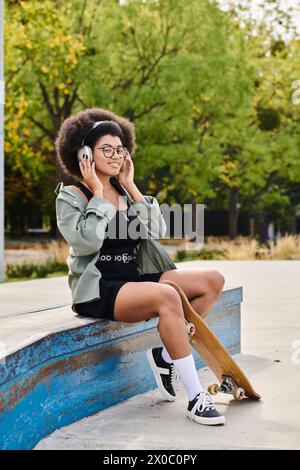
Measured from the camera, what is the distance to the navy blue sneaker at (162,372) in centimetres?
515

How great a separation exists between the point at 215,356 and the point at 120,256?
82 centimetres

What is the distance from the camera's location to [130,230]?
5.14 metres

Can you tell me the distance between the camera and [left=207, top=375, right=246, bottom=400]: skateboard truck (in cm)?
511

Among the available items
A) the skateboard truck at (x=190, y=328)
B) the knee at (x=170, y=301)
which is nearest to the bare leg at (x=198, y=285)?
the skateboard truck at (x=190, y=328)

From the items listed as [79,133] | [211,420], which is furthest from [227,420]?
[79,133]

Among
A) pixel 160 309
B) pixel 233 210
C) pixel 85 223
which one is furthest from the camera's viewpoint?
pixel 233 210

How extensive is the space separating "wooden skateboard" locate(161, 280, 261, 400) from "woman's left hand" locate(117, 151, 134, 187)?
2.42 ft

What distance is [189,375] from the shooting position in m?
4.64

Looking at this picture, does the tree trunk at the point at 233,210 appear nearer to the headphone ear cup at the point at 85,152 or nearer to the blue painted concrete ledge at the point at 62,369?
the blue painted concrete ledge at the point at 62,369

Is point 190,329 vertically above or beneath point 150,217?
beneath

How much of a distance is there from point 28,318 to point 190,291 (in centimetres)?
100

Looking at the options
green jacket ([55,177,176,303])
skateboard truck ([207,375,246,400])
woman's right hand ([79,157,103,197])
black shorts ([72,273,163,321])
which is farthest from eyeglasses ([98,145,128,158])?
skateboard truck ([207,375,246,400])

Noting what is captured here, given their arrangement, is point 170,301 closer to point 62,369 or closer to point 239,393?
point 62,369
